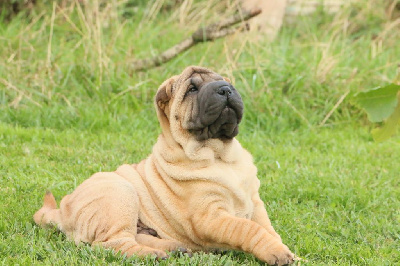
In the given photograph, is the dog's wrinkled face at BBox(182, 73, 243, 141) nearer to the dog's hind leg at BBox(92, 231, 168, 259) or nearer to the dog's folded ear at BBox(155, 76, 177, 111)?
the dog's folded ear at BBox(155, 76, 177, 111)

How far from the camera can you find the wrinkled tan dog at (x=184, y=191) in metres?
3.73

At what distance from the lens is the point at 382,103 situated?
3.75 ft

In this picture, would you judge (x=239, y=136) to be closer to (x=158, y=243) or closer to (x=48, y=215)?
(x=48, y=215)

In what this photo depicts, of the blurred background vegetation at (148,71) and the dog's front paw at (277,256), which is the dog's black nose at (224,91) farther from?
the blurred background vegetation at (148,71)

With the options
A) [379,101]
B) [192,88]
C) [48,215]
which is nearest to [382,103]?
[379,101]

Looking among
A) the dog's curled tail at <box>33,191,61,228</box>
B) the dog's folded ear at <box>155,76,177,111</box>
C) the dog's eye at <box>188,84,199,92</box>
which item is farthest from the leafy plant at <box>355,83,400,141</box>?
the dog's curled tail at <box>33,191,61,228</box>

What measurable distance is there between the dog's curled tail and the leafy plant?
3360 mm

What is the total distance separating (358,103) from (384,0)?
1195cm

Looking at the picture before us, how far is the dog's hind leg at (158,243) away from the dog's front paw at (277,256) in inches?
22.8

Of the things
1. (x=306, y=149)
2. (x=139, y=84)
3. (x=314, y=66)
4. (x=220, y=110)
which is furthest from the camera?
(x=314, y=66)

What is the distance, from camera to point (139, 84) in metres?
7.79

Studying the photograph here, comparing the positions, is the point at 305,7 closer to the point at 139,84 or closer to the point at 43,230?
the point at 139,84

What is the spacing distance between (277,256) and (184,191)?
740mm

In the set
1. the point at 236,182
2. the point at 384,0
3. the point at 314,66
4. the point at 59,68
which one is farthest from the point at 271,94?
Answer: the point at 384,0
